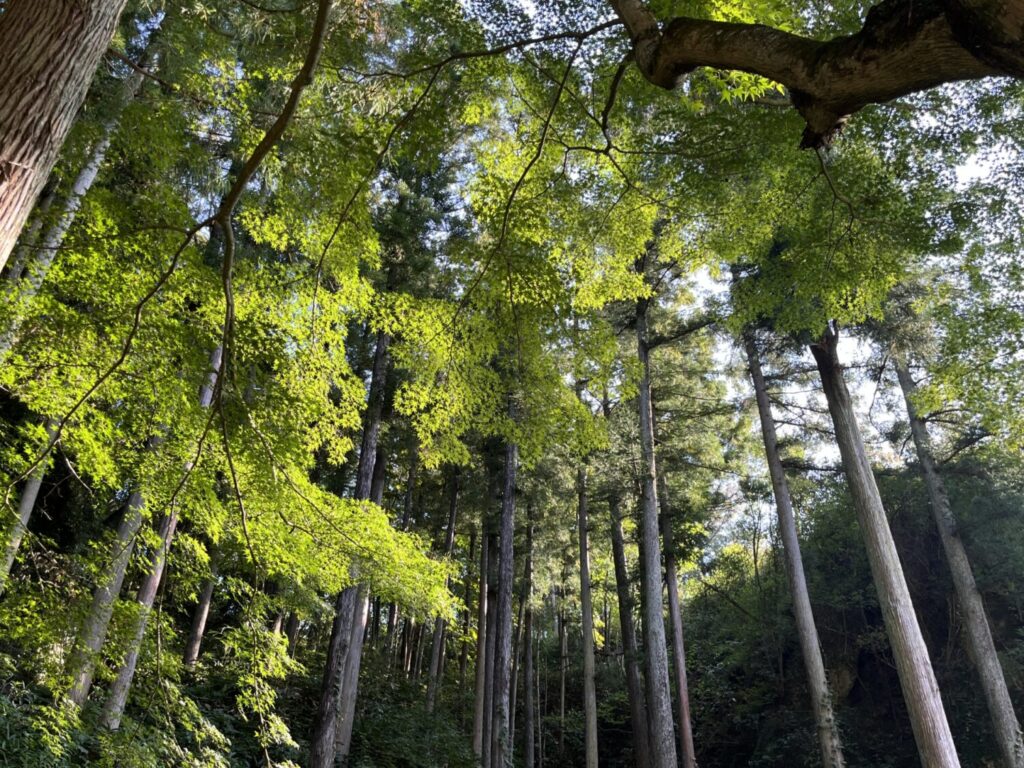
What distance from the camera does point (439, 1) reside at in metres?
3.67

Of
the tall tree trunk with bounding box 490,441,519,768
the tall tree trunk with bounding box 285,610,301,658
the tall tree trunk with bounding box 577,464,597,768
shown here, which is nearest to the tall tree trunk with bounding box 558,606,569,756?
the tall tree trunk with bounding box 577,464,597,768

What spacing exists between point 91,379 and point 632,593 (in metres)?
14.6

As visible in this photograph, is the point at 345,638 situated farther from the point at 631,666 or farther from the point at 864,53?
the point at 864,53

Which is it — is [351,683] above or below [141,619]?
above

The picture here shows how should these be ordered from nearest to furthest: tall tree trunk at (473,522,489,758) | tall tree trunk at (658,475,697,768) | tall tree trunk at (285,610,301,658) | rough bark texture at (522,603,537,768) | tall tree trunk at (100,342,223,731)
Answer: tall tree trunk at (100,342,223,731) → tall tree trunk at (658,475,697,768) → tall tree trunk at (285,610,301,658) → tall tree trunk at (473,522,489,758) → rough bark texture at (522,603,537,768)

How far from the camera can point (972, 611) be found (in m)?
10.6

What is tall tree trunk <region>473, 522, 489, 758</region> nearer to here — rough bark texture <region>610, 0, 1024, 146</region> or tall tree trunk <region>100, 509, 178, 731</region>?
tall tree trunk <region>100, 509, 178, 731</region>

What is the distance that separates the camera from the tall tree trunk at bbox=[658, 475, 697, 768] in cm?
1134

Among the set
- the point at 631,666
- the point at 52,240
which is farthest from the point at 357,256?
the point at 631,666

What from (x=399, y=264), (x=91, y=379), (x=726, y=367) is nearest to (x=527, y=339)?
(x=91, y=379)

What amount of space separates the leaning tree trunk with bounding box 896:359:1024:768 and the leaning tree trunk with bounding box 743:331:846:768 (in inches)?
92.6

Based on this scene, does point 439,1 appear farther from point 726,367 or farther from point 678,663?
point 678,663

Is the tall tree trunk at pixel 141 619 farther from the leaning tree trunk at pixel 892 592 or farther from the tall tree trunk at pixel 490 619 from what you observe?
the tall tree trunk at pixel 490 619

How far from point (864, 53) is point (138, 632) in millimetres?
5518
